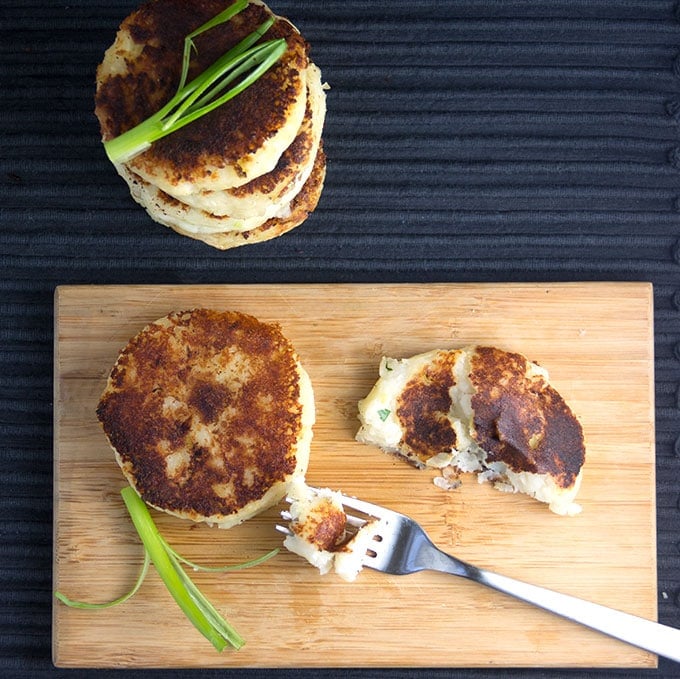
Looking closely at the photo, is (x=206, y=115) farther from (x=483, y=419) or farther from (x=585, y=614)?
(x=585, y=614)

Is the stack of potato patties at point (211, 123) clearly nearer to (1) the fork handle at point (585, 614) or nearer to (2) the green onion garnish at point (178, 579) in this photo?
(2) the green onion garnish at point (178, 579)

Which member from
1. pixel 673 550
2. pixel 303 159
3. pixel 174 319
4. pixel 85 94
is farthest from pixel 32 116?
pixel 673 550

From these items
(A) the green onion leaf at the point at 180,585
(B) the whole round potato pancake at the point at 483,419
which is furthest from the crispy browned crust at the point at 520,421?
(A) the green onion leaf at the point at 180,585

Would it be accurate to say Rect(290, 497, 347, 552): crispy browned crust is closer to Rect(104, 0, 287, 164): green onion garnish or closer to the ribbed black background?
the ribbed black background

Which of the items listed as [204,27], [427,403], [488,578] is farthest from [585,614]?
[204,27]

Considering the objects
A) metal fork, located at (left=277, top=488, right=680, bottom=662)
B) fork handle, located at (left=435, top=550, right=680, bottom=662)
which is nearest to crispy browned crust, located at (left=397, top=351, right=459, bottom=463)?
metal fork, located at (left=277, top=488, right=680, bottom=662)

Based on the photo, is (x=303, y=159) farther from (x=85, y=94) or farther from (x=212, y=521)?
(x=212, y=521)
